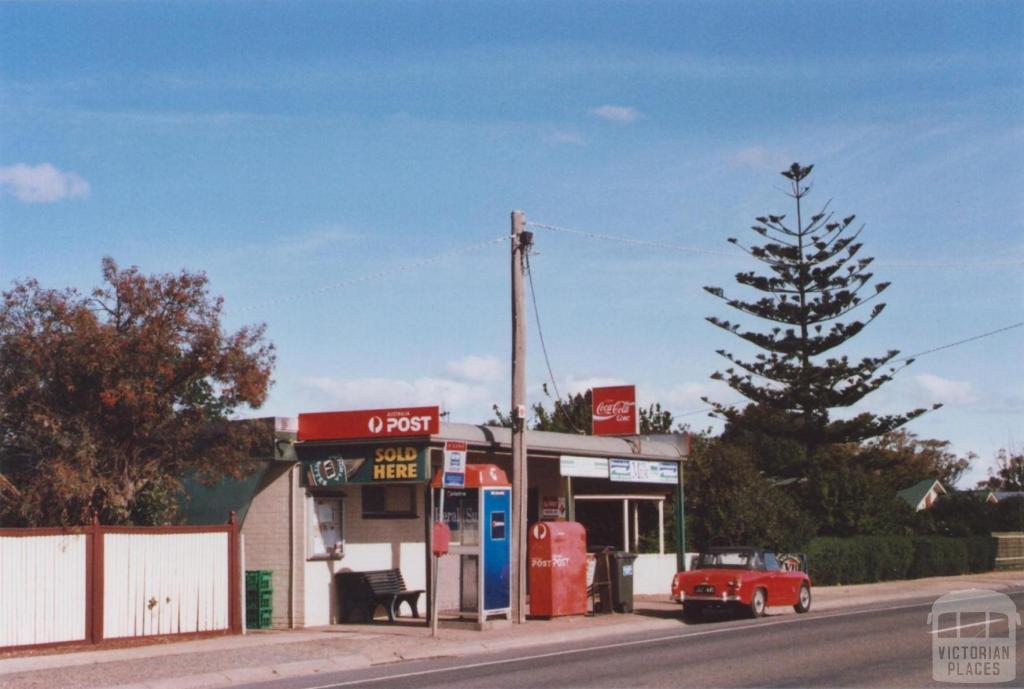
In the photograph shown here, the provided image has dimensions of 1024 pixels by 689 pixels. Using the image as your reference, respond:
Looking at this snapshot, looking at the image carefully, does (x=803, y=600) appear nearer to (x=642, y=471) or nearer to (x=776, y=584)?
(x=776, y=584)

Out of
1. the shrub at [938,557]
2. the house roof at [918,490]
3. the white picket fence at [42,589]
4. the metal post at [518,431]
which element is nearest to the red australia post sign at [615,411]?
the metal post at [518,431]

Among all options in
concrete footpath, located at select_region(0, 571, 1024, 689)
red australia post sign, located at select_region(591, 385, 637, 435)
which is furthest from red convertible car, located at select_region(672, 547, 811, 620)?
red australia post sign, located at select_region(591, 385, 637, 435)

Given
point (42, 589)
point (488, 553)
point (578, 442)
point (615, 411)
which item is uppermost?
point (615, 411)

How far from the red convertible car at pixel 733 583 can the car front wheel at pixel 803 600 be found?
0.51 metres

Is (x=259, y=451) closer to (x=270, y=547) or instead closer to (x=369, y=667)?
(x=270, y=547)

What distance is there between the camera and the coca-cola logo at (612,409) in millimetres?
30297

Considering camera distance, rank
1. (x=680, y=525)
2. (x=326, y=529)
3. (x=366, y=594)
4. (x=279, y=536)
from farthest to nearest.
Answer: (x=680, y=525)
(x=326, y=529)
(x=366, y=594)
(x=279, y=536)

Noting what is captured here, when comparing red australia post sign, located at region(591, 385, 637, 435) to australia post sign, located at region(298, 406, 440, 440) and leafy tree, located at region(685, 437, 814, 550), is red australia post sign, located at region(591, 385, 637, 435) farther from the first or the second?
australia post sign, located at region(298, 406, 440, 440)

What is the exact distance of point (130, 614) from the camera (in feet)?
64.2

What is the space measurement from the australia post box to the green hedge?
14101 mm

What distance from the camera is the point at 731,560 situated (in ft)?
81.7

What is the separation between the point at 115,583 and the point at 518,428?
25.7 feet

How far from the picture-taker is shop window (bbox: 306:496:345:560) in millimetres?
23359

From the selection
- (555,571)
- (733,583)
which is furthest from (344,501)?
(733,583)
